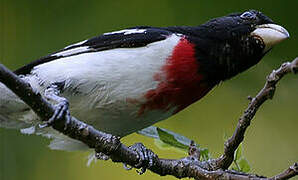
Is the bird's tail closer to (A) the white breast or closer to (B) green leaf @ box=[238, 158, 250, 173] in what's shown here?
(A) the white breast

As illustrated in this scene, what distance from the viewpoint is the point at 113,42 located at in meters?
3.71

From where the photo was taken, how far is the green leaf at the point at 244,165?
316 centimetres

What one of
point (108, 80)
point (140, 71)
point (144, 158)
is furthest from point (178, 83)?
point (144, 158)

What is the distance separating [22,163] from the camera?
496cm

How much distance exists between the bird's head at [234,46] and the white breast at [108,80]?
0.75ft

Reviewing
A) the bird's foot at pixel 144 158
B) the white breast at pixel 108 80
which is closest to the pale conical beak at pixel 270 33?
the white breast at pixel 108 80

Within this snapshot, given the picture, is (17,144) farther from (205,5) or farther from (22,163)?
(205,5)

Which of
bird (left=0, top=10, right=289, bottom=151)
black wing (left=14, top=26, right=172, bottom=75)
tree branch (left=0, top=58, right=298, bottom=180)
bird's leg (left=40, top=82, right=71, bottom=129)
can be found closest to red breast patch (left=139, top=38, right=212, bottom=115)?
bird (left=0, top=10, right=289, bottom=151)

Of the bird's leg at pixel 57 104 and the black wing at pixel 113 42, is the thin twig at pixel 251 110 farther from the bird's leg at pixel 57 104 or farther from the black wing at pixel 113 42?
the black wing at pixel 113 42

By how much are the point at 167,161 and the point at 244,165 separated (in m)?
0.42

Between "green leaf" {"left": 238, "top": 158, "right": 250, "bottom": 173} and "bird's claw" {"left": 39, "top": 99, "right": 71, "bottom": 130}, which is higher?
"bird's claw" {"left": 39, "top": 99, "right": 71, "bottom": 130}

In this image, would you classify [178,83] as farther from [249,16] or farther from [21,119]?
[21,119]

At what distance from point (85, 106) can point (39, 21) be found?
1.81 metres

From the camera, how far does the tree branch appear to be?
2.61 meters
